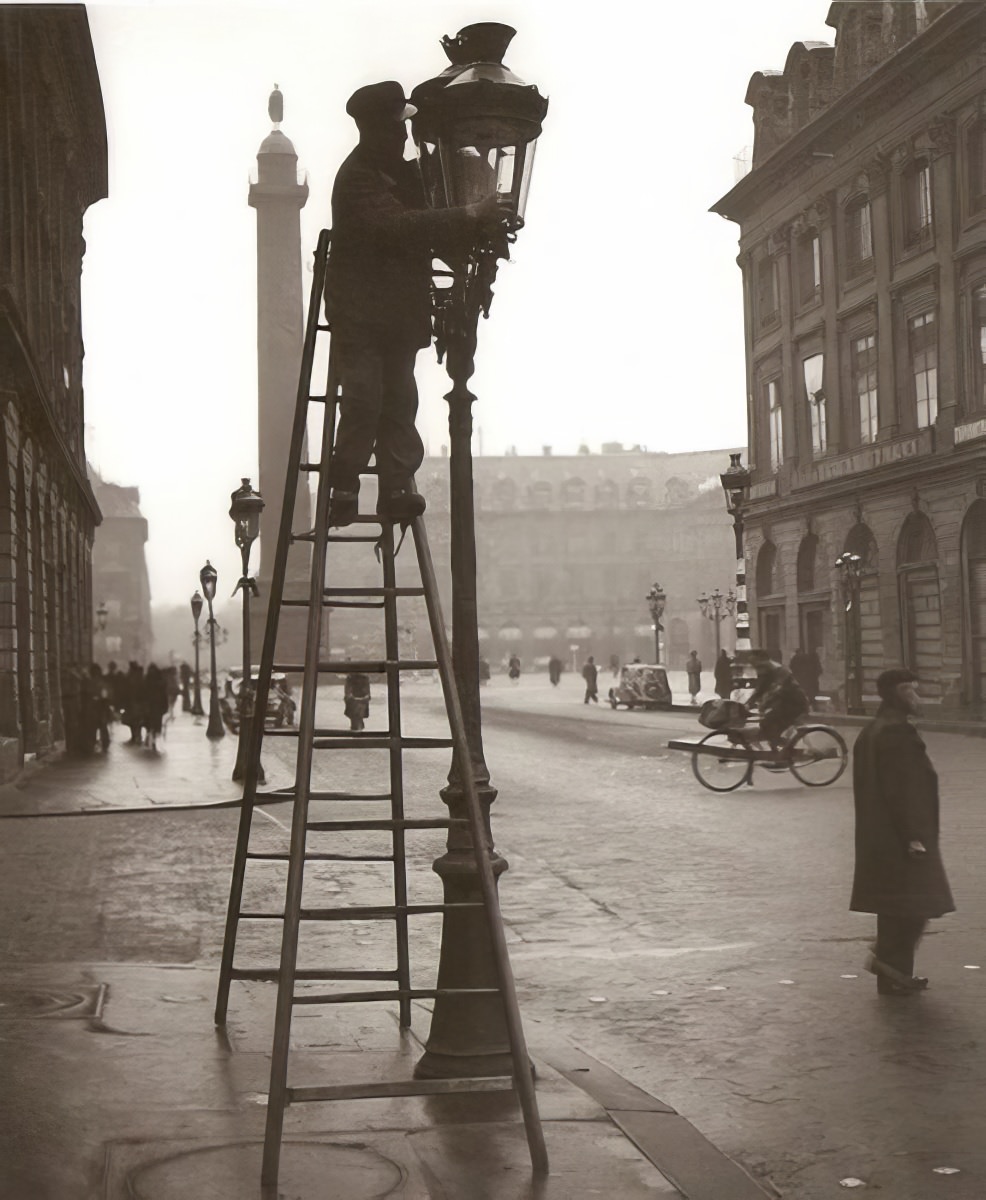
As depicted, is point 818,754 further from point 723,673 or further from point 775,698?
point 723,673

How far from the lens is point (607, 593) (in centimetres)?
6556

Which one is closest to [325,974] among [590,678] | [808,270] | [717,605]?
[808,270]

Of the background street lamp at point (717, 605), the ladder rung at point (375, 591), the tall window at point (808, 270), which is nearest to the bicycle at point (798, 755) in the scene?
the tall window at point (808, 270)

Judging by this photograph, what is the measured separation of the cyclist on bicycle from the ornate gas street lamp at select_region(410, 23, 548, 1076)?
11723 mm

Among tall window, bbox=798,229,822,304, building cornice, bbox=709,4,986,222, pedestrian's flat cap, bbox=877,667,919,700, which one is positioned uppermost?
building cornice, bbox=709,4,986,222

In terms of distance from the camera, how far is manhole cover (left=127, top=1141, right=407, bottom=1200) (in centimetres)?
454

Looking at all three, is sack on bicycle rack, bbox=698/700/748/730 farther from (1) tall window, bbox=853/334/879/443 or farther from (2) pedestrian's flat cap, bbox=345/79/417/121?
(2) pedestrian's flat cap, bbox=345/79/417/121

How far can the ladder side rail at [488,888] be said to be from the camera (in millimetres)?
4840

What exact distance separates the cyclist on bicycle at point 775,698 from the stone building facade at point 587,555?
21801mm

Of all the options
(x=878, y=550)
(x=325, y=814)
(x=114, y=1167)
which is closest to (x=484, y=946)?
(x=114, y=1167)

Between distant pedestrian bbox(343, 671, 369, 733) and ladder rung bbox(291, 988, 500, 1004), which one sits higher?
distant pedestrian bbox(343, 671, 369, 733)

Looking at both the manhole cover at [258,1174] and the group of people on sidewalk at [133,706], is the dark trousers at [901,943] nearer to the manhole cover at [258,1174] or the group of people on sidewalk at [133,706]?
the manhole cover at [258,1174]

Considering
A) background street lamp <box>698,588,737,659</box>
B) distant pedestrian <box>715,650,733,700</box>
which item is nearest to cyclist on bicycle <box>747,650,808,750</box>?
background street lamp <box>698,588,737,659</box>

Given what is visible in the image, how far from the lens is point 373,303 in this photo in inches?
224
